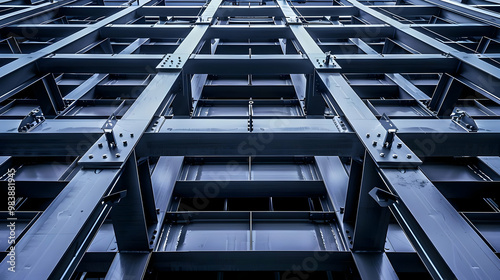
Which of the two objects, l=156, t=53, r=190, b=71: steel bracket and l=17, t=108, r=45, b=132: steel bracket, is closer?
l=17, t=108, r=45, b=132: steel bracket

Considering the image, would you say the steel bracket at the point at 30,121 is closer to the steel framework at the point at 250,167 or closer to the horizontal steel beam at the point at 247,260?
the steel framework at the point at 250,167

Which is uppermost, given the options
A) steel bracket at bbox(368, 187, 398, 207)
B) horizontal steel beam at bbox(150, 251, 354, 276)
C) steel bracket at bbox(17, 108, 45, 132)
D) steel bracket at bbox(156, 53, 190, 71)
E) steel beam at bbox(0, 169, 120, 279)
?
steel bracket at bbox(156, 53, 190, 71)

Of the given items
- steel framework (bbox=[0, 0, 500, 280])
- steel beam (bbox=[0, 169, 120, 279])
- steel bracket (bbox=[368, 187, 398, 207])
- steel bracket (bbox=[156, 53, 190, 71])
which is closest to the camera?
steel beam (bbox=[0, 169, 120, 279])

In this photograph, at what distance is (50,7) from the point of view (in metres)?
7.80

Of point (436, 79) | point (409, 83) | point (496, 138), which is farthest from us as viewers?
point (436, 79)

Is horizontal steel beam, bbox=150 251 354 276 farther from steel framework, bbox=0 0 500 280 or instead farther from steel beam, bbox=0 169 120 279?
steel beam, bbox=0 169 120 279

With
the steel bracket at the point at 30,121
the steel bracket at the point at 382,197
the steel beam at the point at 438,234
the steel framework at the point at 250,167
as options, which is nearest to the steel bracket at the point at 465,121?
the steel framework at the point at 250,167

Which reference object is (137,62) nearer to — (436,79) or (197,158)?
(197,158)

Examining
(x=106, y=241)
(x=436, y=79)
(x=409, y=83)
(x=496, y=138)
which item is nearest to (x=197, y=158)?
(x=106, y=241)

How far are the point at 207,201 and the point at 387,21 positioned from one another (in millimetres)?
6159

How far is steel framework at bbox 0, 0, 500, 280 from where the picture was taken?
1996 millimetres

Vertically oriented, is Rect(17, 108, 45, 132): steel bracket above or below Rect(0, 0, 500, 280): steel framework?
above

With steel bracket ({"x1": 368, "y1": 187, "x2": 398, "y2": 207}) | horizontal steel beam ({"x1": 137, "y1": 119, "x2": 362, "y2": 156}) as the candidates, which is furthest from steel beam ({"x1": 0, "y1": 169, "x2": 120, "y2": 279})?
steel bracket ({"x1": 368, "y1": 187, "x2": 398, "y2": 207})

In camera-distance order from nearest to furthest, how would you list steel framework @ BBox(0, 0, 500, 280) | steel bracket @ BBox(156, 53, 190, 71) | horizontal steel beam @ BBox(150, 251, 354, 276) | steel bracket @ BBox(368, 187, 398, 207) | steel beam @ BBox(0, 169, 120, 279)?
steel beam @ BBox(0, 169, 120, 279) < steel framework @ BBox(0, 0, 500, 280) < steel bracket @ BBox(368, 187, 398, 207) < horizontal steel beam @ BBox(150, 251, 354, 276) < steel bracket @ BBox(156, 53, 190, 71)
